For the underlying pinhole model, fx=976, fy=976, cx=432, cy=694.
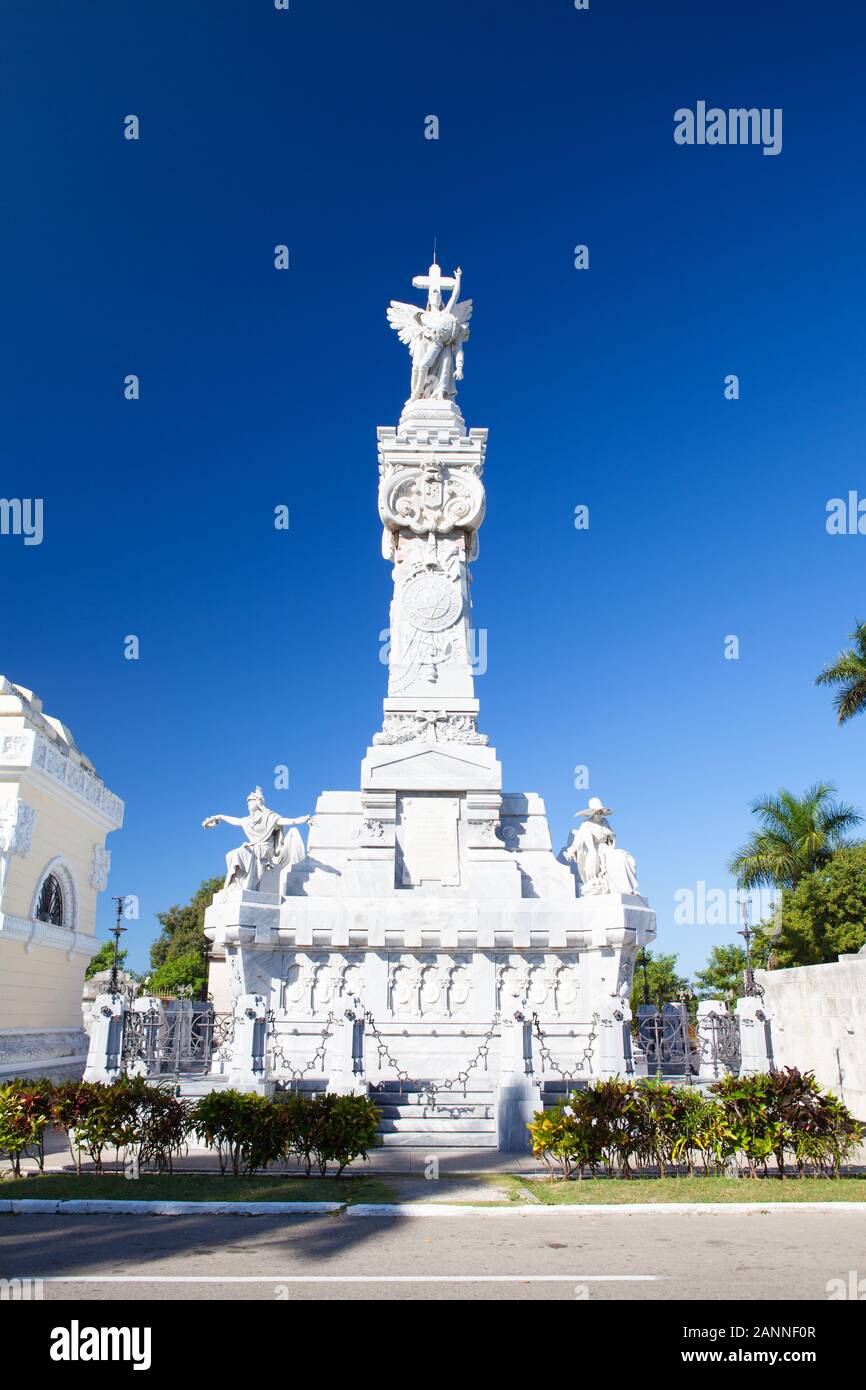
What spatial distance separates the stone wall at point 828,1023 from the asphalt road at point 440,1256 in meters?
10.8

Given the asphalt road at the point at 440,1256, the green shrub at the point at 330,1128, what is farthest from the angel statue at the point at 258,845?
the asphalt road at the point at 440,1256

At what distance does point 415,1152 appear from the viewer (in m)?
15.3

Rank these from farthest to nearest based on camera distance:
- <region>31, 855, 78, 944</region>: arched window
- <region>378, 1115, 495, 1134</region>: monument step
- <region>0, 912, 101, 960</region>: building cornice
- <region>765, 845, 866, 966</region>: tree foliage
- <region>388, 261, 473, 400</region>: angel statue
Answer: <region>765, 845, 866, 966</region>: tree foliage < <region>388, 261, 473, 400</region>: angel statue < <region>31, 855, 78, 944</region>: arched window < <region>0, 912, 101, 960</region>: building cornice < <region>378, 1115, 495, 1134</region>: monument step

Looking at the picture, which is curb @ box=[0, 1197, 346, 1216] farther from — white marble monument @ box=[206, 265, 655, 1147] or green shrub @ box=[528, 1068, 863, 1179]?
white marble monument @ box=[206, 265, 655, 1147]

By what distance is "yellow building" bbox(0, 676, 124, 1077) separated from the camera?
74.9 ft

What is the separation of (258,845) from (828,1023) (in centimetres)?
1396

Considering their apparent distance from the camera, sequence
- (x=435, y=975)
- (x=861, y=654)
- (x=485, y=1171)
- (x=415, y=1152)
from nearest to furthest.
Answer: (x=485, y=1171) → (x=415, y=1152) → (x=435, y=975) → (x=861, y=654)

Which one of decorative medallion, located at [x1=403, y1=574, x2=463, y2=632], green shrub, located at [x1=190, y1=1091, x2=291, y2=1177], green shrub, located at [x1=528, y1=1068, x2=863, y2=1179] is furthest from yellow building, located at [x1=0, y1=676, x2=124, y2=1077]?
green shrub, located at [x1=528, y1=1068, x2=863, y2=1179]

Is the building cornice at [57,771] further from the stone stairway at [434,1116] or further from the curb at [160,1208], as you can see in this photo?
the curb at [160,1208]

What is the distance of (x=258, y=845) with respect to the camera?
21.6 m

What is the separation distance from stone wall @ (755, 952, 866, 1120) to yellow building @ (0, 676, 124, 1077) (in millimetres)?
17102
